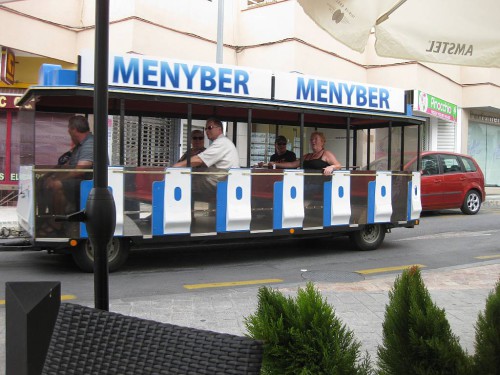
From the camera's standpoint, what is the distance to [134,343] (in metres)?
1.83

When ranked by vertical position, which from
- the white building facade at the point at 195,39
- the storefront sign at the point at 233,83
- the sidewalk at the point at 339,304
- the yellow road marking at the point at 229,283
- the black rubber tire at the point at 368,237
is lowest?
the yellow road marking at the point at 229,283

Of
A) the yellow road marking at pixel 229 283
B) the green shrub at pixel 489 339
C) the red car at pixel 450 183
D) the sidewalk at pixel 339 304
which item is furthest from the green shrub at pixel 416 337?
the red car at pixel 450 183

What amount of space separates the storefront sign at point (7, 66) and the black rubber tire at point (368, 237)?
997cm

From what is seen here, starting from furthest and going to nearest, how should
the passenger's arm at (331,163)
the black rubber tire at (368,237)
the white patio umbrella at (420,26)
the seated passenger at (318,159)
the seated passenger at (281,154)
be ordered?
the black rubber tire at (368,237) < the seated passenger at (281,154) < the seated passenger at (318,159) < the passenger's arm at (331,163) < the white patio umbrella at (420,26)

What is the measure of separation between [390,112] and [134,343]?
8.16 metres

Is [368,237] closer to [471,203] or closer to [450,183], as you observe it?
[450,183]

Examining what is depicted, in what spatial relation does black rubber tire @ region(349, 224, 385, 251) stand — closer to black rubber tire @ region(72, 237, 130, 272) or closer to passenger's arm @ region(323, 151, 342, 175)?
passenger's arm @ region(323, 151, 342, 175)

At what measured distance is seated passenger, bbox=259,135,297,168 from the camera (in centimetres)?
924

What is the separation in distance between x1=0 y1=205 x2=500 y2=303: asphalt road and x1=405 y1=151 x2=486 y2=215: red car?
2.92 m

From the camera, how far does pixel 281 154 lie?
9.51 meters

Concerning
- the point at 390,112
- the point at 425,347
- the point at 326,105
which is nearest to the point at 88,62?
the point at 326,105

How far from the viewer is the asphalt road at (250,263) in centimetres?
674

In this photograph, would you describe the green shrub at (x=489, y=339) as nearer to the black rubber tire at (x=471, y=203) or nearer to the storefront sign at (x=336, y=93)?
the storefront sign at (x=336, y=93)

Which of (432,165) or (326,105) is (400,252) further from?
(432,165)
